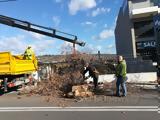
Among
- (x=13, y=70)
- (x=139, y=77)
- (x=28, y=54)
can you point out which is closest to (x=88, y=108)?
(x=13, y=70)

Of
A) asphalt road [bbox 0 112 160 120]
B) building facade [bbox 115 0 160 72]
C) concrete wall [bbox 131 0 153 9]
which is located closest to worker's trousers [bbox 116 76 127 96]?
asphalt road [bbox 0 112 160 120]

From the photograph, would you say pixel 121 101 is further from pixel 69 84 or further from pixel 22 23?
pixel 22 23

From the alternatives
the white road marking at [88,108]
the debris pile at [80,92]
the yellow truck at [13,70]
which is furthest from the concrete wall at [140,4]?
the white road marking at [88,108]

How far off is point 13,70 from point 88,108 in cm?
553

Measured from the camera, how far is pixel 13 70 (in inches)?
671

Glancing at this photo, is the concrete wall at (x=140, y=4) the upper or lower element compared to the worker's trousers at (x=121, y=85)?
upper

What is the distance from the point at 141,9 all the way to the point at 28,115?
20272 mm

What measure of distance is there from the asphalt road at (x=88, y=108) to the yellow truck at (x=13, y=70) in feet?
4.63

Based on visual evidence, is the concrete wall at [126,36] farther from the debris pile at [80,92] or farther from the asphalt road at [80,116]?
the asphalt road at [80,116]

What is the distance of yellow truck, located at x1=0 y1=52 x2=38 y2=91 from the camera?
16875mm

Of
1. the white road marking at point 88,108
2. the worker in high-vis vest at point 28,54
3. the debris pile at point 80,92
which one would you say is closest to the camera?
the white road marking at point 88,108

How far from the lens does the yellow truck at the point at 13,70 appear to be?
16.9 metres

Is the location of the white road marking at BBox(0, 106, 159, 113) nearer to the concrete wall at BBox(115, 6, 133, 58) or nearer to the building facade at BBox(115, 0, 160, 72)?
the building facade at BBox(115, 0, 160, 72)

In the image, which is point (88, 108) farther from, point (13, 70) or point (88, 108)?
point (13, 70)
